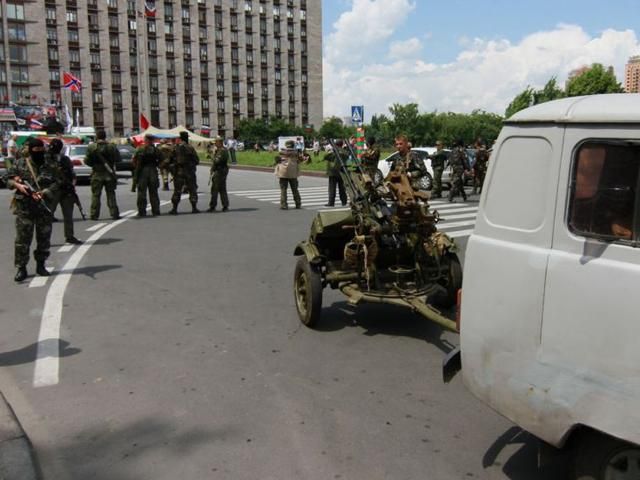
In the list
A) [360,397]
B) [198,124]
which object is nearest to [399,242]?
[360,397]

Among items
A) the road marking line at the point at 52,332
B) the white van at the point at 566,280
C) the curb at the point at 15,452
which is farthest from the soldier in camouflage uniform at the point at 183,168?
the white van at the point at 566,280

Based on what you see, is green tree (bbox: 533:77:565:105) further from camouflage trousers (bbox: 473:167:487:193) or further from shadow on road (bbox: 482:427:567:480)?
shadow on road (bbox: 482:427:567:480)

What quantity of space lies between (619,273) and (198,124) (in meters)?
109

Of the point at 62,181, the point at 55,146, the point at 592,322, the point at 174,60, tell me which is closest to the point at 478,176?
the point at 62,181

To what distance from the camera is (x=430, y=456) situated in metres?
3.58

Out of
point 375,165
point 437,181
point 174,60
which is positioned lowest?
point 437,181

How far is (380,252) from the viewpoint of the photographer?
5.90m

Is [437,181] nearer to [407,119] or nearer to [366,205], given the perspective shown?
[366,205]

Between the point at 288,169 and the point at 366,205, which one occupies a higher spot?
the point at 366,205

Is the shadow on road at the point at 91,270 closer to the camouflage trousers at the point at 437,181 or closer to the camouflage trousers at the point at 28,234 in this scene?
the camouflage trousers at the point at 28,234

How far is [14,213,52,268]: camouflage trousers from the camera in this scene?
7.95 meters

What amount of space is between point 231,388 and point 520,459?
79.6 inches

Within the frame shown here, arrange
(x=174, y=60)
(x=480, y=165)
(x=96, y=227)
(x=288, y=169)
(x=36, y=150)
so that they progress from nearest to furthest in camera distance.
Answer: (x=36, y=150) → (x=96, y=227) → (x=288, y=169) → (x=480, y=165) → (x=174, y=60)

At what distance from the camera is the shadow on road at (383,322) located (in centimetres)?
579
